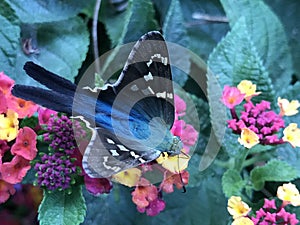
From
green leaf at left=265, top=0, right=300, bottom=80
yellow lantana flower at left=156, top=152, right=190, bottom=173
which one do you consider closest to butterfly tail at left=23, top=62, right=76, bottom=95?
yellow lantana flower at left=156, top=152, right=190, bottom=173

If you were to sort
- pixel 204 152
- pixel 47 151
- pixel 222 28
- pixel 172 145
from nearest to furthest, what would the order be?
pixel 172 145, pixel 47 151, pixel 204 152, pixel 222 28

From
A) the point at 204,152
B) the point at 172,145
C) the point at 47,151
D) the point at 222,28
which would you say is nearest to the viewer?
the point at 172,145

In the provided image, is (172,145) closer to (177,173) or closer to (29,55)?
(177,173)

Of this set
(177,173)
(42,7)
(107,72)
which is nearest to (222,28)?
(107,72)

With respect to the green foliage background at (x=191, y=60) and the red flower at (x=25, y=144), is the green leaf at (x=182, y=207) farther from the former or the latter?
the red flower at (x=25, y=144)

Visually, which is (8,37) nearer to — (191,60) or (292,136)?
(191,60)

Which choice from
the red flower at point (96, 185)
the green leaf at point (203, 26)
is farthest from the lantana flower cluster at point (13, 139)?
the green leaf at point (203, 26)
